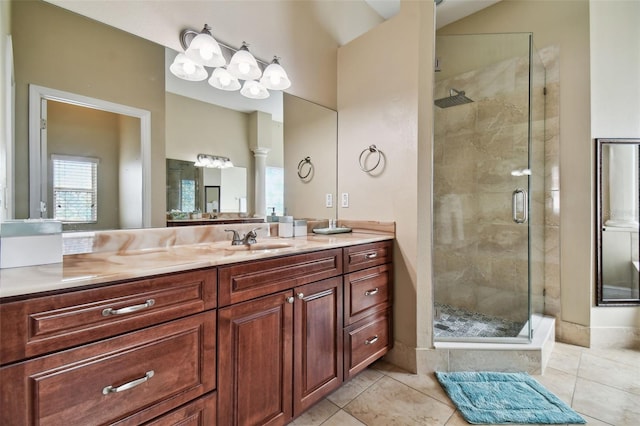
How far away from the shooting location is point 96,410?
34.0 inches

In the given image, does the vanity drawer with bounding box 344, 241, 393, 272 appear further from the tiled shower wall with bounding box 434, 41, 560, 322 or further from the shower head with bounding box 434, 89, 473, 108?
the shower head with bounding box 434, 89, 473, 108

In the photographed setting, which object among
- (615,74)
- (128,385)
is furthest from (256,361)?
(615,74)

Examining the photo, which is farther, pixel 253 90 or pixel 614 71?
pixel 614 71

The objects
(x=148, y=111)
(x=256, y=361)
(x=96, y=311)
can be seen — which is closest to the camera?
(x=96, y=311)

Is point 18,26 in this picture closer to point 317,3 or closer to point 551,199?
point 317,3

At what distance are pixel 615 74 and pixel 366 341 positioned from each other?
9.09ft

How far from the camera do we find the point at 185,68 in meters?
1.64

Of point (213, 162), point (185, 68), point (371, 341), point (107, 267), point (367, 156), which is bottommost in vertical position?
point (371, 341)

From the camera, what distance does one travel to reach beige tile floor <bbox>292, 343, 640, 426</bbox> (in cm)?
156

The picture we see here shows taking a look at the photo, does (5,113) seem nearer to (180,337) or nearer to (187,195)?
(187,195)

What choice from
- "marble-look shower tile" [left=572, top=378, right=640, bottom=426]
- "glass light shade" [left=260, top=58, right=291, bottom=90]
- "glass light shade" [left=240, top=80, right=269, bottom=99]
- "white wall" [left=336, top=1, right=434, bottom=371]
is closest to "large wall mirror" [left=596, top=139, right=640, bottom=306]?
"marble-look shower tile" [left=572, top=378, right=640, bottom=426]

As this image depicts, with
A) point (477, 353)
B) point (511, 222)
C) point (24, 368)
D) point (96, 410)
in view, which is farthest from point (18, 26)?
point (511, 222)

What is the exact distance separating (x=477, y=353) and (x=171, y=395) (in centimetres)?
184

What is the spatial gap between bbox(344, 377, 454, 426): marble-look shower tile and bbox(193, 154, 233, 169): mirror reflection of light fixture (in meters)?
1.56
